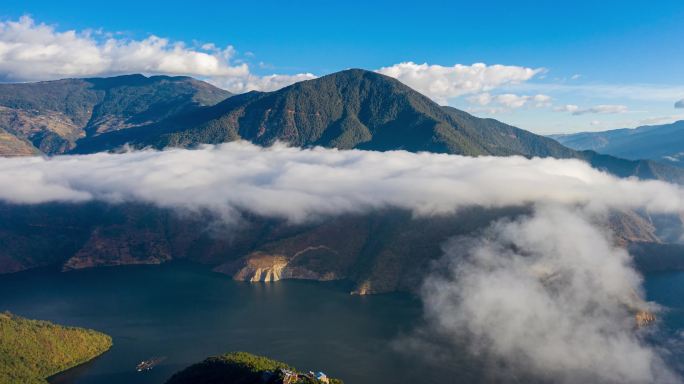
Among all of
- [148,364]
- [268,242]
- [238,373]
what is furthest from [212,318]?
[268,242]

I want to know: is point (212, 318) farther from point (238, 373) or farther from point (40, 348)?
point (238, 373)

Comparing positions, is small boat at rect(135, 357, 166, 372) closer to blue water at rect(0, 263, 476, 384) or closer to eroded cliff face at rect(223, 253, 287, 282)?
blue water at rect(0, 263, 476, 384)

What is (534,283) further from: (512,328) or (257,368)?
(257,368)

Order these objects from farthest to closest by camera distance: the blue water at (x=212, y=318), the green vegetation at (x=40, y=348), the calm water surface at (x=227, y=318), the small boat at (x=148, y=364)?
1. the blue water at (x=212, y=318)
2. the calm water surface at (x=227, y=318)
3. the small boat at (x=148, y=364)
4. the green vegetation at (x=40, y=348)

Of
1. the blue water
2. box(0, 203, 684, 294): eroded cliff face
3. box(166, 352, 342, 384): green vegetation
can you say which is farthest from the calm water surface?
box(166, 352, 342, 384): green vegetation

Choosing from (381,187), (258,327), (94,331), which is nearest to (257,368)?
(258,327)

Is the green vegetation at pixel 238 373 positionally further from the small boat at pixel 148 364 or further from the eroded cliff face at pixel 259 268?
the eroded cliff face at pixel 259 268

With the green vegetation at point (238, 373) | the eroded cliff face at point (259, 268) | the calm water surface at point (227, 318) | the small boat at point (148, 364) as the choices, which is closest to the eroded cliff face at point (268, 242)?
the eroded cliff face at point (259, 268)
